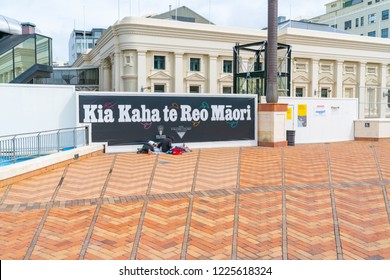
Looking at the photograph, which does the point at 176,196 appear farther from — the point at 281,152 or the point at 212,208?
the point at 281,152

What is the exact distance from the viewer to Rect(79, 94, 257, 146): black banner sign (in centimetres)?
1489

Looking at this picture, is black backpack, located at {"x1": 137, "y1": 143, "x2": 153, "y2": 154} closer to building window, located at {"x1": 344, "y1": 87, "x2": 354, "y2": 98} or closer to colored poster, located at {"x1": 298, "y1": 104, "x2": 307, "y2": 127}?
colored poster, located at {"x1": 298, "y1": 104, "x2": 307, "y2": 127}

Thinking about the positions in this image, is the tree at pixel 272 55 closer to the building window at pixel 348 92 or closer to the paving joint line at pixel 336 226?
the paving joint line at pixel 336 226

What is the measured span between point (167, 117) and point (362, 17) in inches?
2877

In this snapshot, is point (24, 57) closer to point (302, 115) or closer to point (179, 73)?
point (302, 115)

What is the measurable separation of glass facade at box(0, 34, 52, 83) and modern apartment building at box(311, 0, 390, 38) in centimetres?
6625

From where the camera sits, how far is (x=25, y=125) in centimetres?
1420

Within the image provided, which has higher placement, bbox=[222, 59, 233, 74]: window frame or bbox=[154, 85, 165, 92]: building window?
bbox=[222, 59, 233, 74]: window frame

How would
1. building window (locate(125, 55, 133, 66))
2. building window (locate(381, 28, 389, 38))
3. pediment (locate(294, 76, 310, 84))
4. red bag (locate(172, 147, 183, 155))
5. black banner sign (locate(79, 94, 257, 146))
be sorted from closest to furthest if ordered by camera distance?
red bag (locate(172, 147, 183, 155))
black banner sign (locate(79, 94, 257, 146))
building window (locate(125, 55, 133, 66))
pediment (locate(294, 76, 310, 84))
building window (locate(381, 28, 389, 38))

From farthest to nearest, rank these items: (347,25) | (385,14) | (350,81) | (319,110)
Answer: (347,25)
(385,14)
(350,81)
(319,110)

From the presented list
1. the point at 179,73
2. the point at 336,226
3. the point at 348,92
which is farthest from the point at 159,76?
the point at 336,226

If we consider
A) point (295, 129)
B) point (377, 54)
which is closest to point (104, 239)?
point (295, 129)

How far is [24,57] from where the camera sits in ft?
68.2

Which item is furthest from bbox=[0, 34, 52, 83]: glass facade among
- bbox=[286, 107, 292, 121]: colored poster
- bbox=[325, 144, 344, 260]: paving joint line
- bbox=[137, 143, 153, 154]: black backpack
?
bbox=[325, 144, 344, 260]: paving joint line
